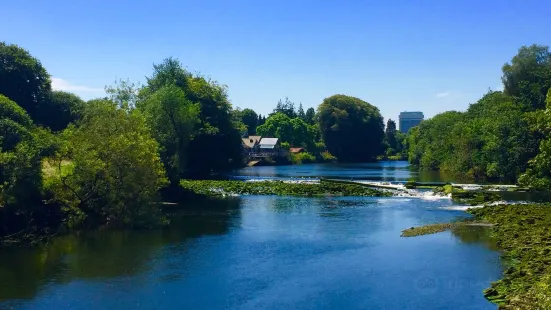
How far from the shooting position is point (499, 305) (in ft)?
80.6

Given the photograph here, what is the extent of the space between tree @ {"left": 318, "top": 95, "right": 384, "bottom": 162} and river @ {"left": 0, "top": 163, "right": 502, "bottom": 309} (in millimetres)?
123139

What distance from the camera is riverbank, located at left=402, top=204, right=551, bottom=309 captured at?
2400 centimetres

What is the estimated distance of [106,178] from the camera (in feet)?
147

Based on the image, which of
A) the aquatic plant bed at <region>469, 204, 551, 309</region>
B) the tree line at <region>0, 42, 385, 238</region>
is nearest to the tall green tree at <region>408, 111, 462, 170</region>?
the tree line at <region>0, 42, 385, 238</region>

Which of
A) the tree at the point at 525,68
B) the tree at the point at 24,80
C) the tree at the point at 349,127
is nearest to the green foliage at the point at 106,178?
the tree at the point at 24,80

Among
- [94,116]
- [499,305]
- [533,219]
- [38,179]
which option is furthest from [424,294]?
[94,116]

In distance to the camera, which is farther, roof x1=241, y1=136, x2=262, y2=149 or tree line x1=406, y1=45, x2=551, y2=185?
roof x1=241, y1=136, x2=262, y2=149

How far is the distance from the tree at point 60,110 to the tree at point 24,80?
0.65 metres

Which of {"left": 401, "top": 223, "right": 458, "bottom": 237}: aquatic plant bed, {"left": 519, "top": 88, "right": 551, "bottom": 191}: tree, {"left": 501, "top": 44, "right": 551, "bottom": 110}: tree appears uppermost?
{"left": 501, "top": 44, "right": 551, "bottom": 110}: tree

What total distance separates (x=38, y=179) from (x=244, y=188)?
37.1 metres

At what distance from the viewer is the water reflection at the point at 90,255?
29661mm

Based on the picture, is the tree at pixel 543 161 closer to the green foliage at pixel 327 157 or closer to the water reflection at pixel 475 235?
the water reflection at pixel 475 235

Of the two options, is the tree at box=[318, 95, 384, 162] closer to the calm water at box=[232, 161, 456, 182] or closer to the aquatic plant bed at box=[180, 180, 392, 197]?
the calm water at box=[232, 161, 456, 182]

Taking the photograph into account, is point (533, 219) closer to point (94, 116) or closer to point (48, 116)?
point (94, 116)
